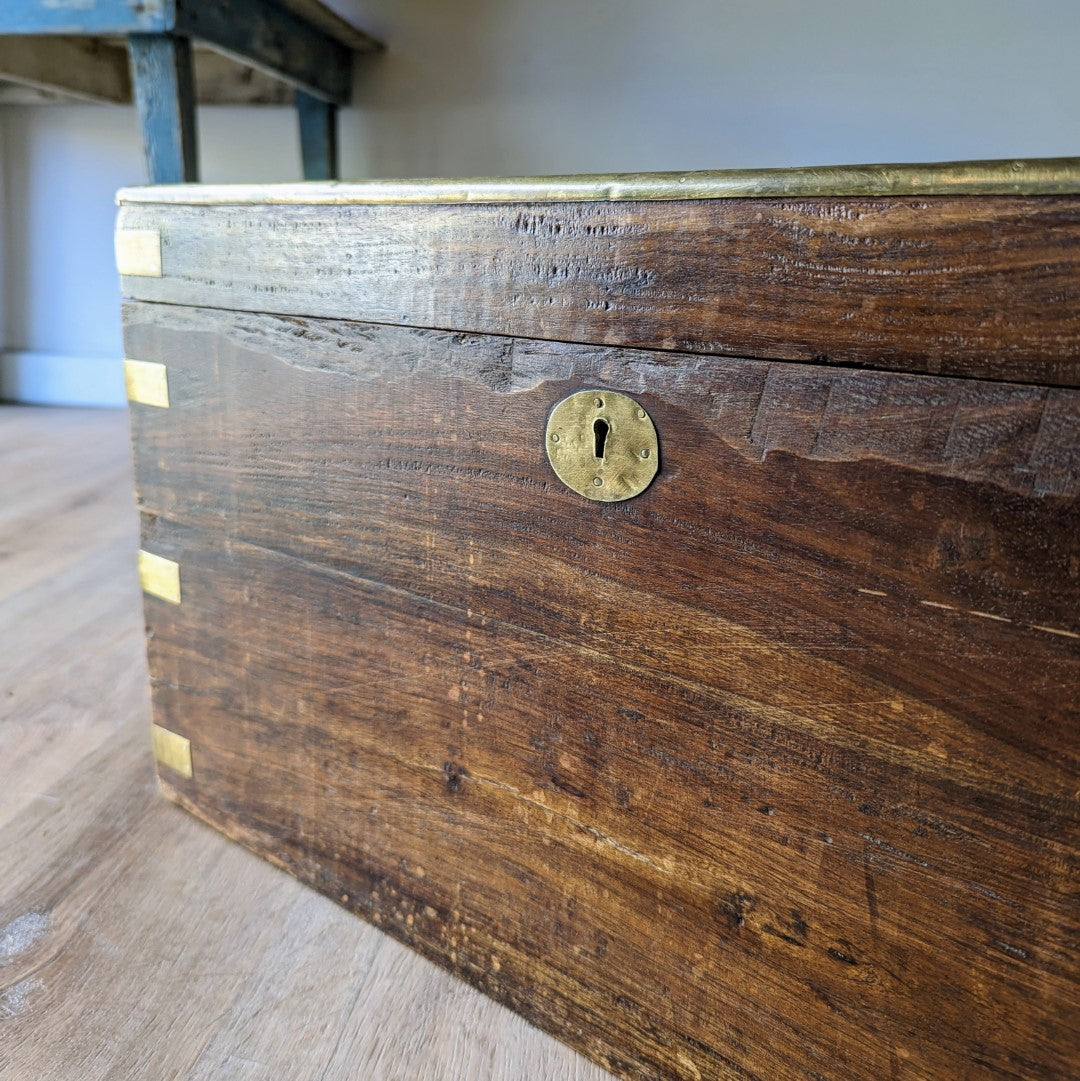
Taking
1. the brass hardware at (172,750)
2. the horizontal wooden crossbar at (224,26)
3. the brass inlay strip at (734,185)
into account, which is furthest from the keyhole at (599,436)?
the horizontal wooden crossbar at (224,26)

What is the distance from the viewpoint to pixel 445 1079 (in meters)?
0.67

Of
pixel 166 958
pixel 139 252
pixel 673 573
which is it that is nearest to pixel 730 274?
pixel 673 573

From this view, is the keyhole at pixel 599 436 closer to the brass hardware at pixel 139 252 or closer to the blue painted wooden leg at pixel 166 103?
the brass hardware at pixel 139 252

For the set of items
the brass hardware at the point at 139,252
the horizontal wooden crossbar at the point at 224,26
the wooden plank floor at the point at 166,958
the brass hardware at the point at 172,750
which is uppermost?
the horizontal wooden crossbar at the point at 224,26

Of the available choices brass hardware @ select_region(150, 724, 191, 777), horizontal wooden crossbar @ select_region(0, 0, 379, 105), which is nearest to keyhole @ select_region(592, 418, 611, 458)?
brass hardware @ select_region(150, 724, 191, 777)

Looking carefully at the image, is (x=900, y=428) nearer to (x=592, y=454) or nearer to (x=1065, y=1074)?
(x=592, y=454)

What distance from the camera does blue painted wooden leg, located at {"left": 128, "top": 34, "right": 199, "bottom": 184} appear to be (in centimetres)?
138

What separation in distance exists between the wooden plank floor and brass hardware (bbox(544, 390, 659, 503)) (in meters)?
0.47

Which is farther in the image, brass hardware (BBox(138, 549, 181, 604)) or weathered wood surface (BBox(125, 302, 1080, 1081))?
brass hardware (BBox(138, 549, 181, 604))

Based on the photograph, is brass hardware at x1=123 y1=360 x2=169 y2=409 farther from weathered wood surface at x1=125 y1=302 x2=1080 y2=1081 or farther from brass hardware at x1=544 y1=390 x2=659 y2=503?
brass hardware at x1=544 y1=390 x2=659 y2=503

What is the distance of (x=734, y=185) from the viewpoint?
0.49m

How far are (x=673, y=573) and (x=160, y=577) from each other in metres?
0.59

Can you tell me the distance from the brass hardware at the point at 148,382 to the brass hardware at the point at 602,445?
44 cm

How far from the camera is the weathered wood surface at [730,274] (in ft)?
1.42
